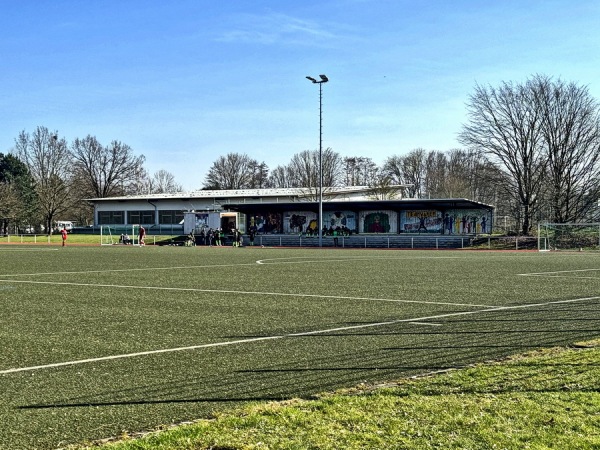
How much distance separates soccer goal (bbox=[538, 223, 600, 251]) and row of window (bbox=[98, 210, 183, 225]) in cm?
4890

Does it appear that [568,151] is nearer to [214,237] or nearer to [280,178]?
[214,237]

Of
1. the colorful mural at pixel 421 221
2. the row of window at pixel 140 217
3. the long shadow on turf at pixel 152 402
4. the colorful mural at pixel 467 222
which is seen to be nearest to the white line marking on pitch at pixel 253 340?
the long shadow on turf at pixel 152 402

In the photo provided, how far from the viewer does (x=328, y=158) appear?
107438 millimetres

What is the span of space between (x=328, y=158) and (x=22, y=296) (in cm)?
9446

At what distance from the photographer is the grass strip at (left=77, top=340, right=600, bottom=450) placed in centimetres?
431

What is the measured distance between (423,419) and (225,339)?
177 inches

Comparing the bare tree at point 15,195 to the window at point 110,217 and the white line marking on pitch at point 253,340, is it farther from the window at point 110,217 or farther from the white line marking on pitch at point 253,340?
the white line marking on pitch at point 253,340

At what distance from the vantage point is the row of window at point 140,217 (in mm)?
84438

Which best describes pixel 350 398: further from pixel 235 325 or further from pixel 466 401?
pixel 235 325

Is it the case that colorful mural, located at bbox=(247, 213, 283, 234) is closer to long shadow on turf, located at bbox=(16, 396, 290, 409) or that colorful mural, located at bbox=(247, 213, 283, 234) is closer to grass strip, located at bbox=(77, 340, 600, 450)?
grass strip, located at bbox=(77, 340, 600, 450)

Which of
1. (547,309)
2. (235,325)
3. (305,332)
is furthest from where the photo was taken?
(547,309)

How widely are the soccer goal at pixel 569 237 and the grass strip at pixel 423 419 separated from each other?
45557 mm

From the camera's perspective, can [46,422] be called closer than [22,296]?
Yes

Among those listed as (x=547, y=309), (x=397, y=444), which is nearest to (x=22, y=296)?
(x=547, y=309)
